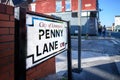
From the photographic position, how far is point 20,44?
6.91 ft

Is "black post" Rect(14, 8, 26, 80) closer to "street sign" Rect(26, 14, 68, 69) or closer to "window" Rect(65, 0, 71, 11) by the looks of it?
"street sign" Rect(26, 14, 68, 69)

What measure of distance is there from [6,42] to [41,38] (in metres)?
0.71

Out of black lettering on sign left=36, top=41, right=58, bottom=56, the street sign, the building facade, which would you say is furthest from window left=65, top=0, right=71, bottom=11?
black lettering on sign left=36, top=41, right=58, bottom=56

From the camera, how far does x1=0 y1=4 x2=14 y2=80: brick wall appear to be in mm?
2070

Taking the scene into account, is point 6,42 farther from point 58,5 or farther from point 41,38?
point 58,5

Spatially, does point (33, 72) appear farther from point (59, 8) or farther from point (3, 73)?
point (59, 8)

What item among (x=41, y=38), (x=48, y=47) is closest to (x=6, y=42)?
(x=41, y=38)

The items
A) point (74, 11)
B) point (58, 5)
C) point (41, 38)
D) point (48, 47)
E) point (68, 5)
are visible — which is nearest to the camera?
point (41, 38)

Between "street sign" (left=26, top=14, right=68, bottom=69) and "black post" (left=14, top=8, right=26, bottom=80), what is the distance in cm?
16

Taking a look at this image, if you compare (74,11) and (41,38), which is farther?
(74,11)

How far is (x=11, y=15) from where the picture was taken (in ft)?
7.27

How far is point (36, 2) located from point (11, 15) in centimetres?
3580

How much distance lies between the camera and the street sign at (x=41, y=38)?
94.8 inches

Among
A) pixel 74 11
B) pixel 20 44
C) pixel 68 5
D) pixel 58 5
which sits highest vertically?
pixel 58 5
